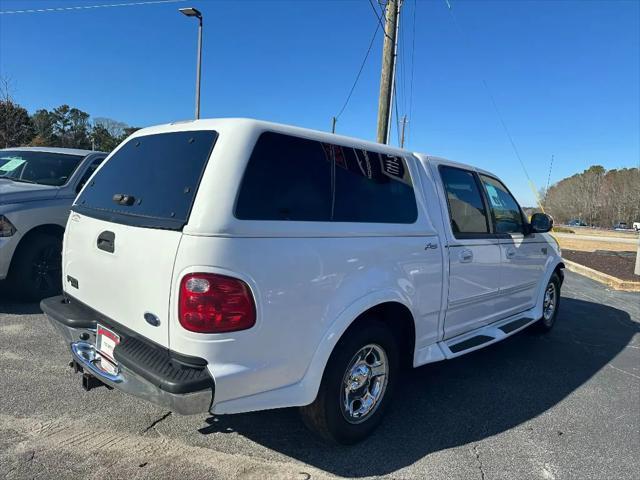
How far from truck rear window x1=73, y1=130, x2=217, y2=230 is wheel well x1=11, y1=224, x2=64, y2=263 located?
2.38 m

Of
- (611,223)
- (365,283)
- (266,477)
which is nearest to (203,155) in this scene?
(365,283)

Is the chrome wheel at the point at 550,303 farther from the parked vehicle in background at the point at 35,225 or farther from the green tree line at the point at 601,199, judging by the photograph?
the green tree line at the point at 601,199

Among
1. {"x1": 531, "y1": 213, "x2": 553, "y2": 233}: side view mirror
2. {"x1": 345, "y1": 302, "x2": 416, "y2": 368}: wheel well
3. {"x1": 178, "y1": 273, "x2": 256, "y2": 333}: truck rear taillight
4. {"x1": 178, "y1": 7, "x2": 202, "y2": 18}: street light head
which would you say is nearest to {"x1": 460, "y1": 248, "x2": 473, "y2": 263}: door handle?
{"x1": 345, "y1": 302, "x2": 416, "y2": 368}: wheel well

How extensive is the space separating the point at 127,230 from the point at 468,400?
9.45 feet

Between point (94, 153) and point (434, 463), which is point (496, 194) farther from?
point (94, 153)

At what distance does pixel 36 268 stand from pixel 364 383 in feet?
13.9

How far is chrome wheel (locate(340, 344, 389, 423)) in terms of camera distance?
2785 millimetres

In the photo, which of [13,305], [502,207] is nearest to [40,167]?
[13,305]

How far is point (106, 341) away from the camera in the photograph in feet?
8.38

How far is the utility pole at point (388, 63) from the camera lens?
382 inches

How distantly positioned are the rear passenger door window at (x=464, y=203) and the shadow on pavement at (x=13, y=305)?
4.55 metres

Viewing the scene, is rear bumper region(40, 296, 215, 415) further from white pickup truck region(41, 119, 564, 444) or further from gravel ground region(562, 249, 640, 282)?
gravel ground region(562, 249, 640, 282)

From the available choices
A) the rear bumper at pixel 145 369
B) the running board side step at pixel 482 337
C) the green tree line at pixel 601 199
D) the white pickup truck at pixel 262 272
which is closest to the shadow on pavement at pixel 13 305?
the white pickup truck at pixel 262 272

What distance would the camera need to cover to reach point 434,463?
275 cm
